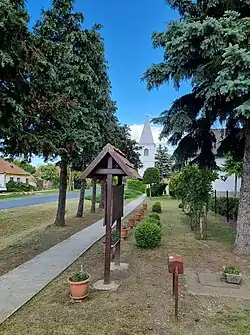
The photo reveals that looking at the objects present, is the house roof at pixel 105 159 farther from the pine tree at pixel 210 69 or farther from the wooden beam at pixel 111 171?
the pine tree at pixel 210 69

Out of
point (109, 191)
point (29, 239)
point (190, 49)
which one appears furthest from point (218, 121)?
point (29, 239)

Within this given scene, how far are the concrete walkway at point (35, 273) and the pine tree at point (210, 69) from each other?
4249 mm

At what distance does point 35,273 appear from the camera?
6223 millimetres

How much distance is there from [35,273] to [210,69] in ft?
20.0

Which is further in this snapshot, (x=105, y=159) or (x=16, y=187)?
(x=16, y=187)

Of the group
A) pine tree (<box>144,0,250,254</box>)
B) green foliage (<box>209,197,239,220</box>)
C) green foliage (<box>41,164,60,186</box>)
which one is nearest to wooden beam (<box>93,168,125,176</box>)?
pine tree (<box>144,0,250,254</box>)

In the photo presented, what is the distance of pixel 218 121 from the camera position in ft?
31.0

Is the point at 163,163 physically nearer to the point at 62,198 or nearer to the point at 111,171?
the point at 62,198

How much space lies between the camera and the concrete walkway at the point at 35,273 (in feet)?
15.4

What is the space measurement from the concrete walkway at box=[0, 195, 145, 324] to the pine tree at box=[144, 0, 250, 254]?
4.25 m

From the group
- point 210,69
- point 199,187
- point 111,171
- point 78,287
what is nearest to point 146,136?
point 199,187

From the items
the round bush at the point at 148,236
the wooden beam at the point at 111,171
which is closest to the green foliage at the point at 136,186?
the round bush at the point at 148,236

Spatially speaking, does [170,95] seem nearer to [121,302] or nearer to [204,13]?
[204,13]

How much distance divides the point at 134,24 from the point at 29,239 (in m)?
9.50
